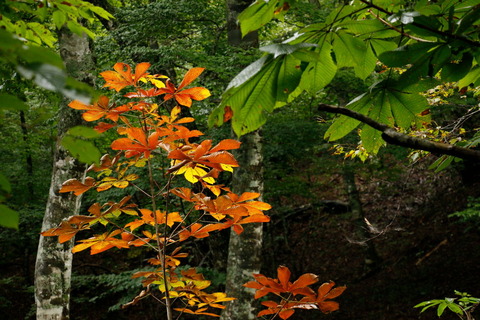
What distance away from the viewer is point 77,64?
3.51 m

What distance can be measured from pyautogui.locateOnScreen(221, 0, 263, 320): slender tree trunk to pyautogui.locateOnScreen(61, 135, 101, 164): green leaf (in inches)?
129

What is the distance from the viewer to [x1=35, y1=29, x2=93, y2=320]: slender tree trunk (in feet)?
9.98

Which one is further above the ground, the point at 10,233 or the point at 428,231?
the point at 10,233

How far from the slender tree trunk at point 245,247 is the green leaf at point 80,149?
328 centimetres

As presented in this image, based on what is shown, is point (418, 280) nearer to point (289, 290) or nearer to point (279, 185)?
point (279, 185)

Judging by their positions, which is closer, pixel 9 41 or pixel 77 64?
pixel 9 41

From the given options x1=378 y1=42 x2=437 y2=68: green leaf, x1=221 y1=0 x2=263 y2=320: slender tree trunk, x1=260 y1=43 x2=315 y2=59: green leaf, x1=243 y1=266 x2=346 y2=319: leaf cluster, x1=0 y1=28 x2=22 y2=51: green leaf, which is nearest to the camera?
x1=0 y1=28 x2=22 y2=51: green leaf

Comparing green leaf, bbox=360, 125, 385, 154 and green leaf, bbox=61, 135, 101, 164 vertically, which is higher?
green leaf, bbox=360, 125, 385, 154

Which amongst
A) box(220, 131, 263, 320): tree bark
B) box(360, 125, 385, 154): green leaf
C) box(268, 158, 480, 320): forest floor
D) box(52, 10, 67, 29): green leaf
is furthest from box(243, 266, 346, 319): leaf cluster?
box(268, 158, 480, 320): forest floor

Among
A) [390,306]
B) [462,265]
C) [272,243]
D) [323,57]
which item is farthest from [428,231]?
[323,57]

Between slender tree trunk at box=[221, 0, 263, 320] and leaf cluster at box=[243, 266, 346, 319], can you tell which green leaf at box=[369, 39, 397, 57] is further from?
slender tree trunk at box=[221, 0, 263, 320]

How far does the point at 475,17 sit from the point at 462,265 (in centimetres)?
772

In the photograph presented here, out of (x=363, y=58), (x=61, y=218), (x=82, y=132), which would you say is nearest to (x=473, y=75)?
(x=363, y=58)

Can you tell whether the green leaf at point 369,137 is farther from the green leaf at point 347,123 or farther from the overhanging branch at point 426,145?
the overhanging branch at point 426,145
